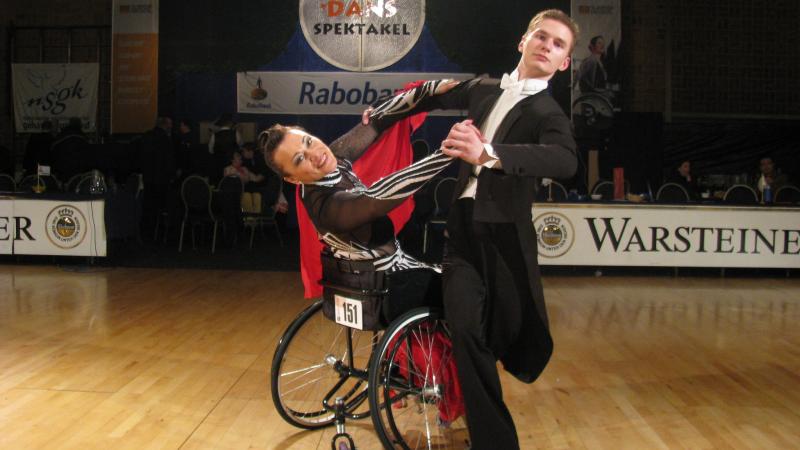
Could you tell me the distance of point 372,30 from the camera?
36.0ft

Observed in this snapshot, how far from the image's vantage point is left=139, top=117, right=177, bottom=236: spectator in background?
9.39 meters

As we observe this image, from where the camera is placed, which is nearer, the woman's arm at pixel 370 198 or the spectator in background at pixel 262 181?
the woman's arm at pixel 370 198

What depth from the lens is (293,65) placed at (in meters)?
11.2

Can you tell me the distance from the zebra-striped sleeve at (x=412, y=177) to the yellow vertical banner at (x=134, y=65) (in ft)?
32.0

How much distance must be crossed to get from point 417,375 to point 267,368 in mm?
1624

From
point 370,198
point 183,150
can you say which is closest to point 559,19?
point 370,198

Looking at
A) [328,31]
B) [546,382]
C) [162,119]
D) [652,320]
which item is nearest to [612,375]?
[546,382]

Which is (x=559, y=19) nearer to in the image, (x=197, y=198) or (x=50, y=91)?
(x=197, y=198)

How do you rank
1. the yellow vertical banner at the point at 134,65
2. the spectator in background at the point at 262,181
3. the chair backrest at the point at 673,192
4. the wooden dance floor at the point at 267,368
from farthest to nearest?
the yellow vertical banner at the point at 134,65
the spectator in background at the point at 262,181
the chair backrest at the point at 673,192
the wooden dance floor at the point at 267,368

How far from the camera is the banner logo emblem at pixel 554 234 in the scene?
7.25 meters

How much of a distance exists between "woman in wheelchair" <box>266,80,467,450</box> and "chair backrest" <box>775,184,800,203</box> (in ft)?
23.7

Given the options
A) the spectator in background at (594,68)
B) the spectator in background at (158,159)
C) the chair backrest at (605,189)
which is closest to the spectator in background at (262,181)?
the spectator in background at (158,159)

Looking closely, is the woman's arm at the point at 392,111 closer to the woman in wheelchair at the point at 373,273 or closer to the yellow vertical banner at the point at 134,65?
the woman in wheelchair at the point at 373,273

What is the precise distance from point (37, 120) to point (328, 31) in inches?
187
